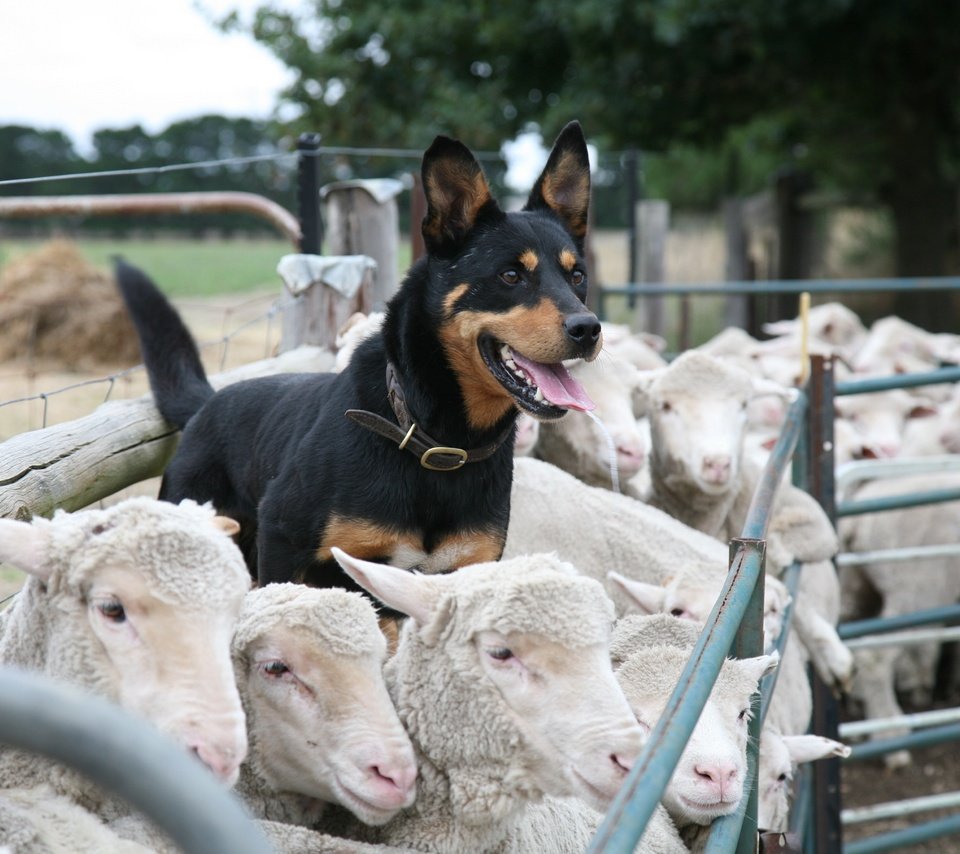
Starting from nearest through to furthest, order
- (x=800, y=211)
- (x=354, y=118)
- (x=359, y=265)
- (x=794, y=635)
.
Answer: (x=794, y=635) → (x=359, y=265) → (x=354, y=118) → (x=800, y=211)

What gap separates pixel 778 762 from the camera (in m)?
2.94

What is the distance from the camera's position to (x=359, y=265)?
5.25 metres

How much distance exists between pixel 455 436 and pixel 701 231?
52.9 feet

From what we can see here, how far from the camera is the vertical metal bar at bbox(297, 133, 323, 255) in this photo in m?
5.34

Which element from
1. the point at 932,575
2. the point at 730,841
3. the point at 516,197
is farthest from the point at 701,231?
the point at 730,841

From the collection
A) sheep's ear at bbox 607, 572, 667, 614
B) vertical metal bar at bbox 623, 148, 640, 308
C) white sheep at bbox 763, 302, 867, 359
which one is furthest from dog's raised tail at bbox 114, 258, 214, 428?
vertical metal bar at bbox 623, 148, 640, 308

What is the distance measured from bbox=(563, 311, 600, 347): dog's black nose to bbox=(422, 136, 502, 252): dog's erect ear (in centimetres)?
45

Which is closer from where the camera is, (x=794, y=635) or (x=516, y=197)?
(x=794, y=635)

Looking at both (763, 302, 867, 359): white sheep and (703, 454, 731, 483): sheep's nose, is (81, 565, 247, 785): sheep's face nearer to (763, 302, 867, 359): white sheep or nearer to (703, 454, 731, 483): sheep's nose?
(703, 454, 731, 483): sheep's nose

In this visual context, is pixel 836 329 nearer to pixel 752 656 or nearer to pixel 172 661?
pixel 752 656

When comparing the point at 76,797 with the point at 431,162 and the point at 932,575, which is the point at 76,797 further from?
the point at 932,575

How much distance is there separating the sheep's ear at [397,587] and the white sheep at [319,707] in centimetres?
6

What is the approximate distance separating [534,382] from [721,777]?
116cm

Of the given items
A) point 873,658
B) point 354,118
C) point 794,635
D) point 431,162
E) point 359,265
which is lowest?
point 873,658
